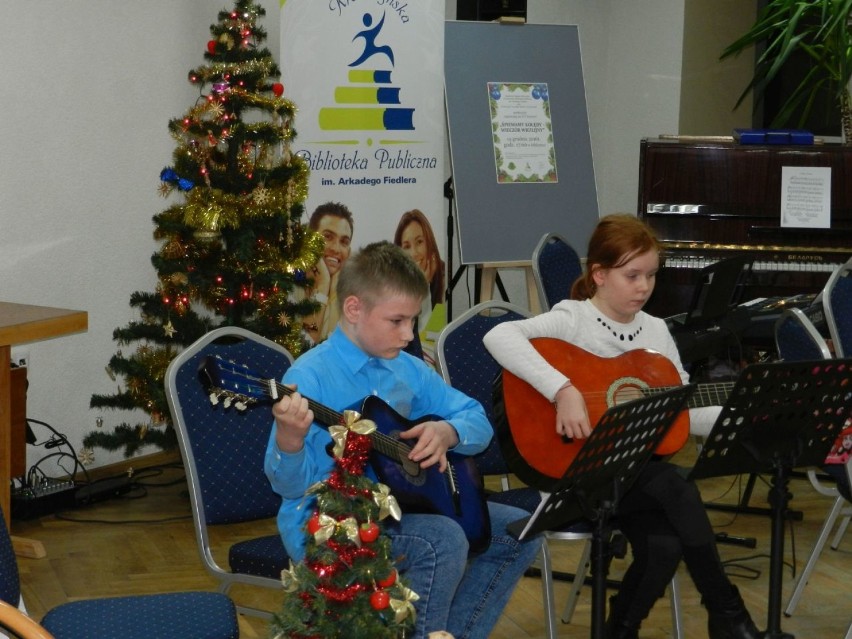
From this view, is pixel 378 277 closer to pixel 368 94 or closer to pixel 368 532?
pixel 368 532

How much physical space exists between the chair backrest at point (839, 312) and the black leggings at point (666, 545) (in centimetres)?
88

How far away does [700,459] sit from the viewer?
2.40 metres

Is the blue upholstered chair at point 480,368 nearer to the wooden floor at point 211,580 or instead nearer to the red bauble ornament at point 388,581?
the wooden floor at point 211,580

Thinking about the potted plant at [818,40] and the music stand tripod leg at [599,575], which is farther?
the potted plant at [818,40]

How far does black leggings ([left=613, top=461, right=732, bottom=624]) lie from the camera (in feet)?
8.91

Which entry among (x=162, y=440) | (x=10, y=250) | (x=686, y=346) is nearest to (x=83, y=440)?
(x=162, y=440)

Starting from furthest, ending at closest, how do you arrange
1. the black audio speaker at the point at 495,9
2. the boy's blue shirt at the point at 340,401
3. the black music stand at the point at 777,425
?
the black audio speaker at the point at 495,9 → the black music stand at the point at 777,425 → the boy's blue shirt at the point at 340,401

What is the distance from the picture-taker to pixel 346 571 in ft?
5.34

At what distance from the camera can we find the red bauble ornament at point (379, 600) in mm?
1624

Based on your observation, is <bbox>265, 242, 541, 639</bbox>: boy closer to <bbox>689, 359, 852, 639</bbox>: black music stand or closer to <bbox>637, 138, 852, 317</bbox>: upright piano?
<bbox>689, 359, 852, 639</bbox>: black music stand

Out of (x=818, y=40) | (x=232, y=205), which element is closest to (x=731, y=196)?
(x=818, y=40)

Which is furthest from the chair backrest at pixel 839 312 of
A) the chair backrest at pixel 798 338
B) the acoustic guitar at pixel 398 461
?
the acoustic guitar at pixel 398 461

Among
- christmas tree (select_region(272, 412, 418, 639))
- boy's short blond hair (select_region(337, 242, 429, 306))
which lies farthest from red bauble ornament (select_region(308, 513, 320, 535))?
boy's short blond hair (select_region(337, 242, 429, 306))

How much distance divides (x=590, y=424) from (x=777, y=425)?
518 millimetres
